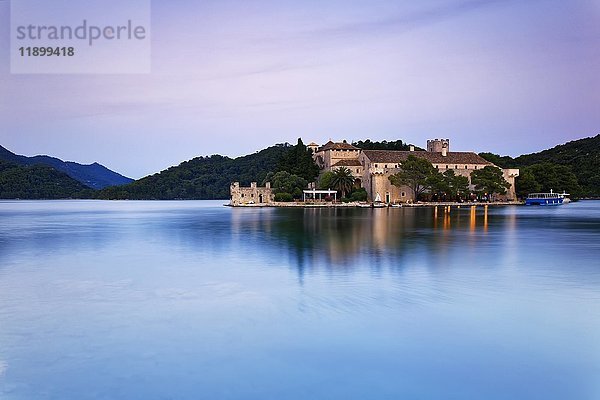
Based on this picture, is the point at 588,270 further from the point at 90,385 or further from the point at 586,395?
the point at 90,385

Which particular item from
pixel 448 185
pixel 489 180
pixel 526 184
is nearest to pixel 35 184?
pixel 448 185

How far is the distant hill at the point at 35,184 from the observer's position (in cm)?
12319

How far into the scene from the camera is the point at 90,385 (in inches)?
215

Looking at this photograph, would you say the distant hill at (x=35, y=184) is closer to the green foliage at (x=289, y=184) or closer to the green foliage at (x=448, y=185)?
the green foliage at (x=289, y=184)

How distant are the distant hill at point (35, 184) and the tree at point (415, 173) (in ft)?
316

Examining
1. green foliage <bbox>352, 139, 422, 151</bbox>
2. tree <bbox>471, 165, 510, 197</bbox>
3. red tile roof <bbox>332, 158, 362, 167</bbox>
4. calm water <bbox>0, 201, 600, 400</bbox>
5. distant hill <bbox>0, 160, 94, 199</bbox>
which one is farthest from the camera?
distant hill <bbox>0, 160, 94, 199</bbox>

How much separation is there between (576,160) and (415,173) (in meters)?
45.5

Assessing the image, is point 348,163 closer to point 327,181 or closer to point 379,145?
point 327,181

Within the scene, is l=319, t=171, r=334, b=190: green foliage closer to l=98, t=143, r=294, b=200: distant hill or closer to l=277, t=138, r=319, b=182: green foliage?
l=277, t=138, r=319, b=182: green foliage

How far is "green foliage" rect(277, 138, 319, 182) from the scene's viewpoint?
58.3 meters

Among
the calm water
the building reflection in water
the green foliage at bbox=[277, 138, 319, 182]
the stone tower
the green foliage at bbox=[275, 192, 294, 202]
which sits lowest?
the calm water

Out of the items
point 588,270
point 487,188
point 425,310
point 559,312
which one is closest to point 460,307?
point 425,310

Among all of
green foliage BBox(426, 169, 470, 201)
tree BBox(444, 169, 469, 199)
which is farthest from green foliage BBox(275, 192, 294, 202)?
tree BBox(444, 169, 469, 199)

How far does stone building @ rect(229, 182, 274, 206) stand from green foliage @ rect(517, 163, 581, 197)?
2940 centimetres
